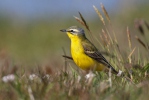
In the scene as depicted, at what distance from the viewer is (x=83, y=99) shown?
356cm

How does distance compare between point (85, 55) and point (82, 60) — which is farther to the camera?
point (85, 55)

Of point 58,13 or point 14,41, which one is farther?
point 58,13

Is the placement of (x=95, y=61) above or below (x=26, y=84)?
below

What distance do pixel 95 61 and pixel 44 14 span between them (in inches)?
265

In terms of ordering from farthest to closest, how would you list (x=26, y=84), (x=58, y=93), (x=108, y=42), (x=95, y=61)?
(x=95, y=61)
(x=108, y=42)
(x=26, y=84)
(x=58, y=93)

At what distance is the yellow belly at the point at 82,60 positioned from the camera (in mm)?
6422

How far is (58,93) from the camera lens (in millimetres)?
3836

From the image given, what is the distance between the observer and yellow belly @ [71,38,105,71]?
6422mm

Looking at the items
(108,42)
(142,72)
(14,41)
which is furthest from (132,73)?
(14,41)

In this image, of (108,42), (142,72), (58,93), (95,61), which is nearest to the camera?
(58,93)

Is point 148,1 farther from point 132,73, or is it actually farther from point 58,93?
point 58,93

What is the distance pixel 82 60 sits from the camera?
6512 millimetres

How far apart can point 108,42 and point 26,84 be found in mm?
1571

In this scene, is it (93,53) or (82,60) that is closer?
(82,60)
